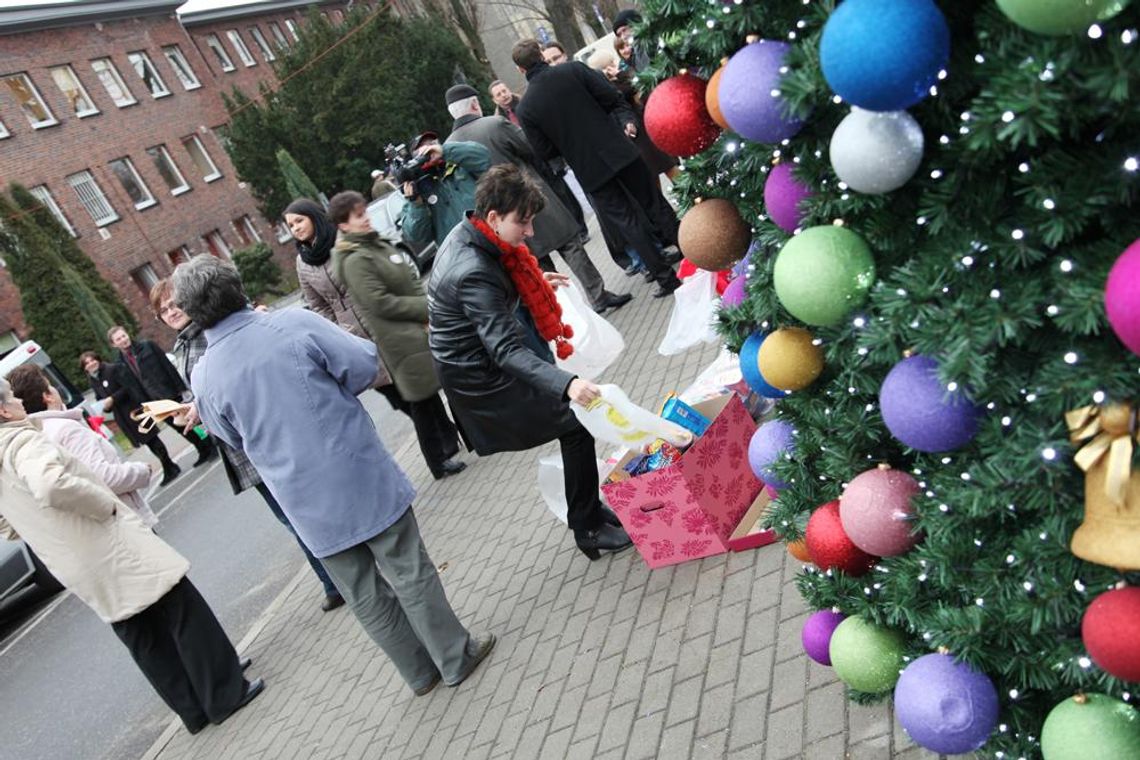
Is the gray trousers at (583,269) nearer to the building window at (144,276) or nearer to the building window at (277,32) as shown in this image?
the building window at (144,276)

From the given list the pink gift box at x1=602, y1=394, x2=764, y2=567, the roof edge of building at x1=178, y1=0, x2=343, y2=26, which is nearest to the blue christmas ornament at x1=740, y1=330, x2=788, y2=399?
the pink gift box at x1=602, y1=394, x2=764, y2=567

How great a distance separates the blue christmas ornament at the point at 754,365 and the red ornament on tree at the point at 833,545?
1.07ft

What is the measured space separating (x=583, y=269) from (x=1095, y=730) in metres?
6.65

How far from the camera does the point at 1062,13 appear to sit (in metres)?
1.27

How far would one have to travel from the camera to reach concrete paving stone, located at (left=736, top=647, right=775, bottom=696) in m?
3.23

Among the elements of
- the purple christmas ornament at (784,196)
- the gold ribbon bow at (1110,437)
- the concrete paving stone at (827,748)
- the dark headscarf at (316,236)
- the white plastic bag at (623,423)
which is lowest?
the concrete paving stone at (827,748)

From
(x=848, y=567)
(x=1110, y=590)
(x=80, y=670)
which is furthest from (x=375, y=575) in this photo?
(x=80, y=670)

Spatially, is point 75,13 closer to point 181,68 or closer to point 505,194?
point 181,68

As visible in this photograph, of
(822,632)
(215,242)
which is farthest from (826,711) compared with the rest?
(215,242)

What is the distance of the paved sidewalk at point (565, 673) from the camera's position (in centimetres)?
312

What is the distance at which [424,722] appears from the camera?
13.5ft

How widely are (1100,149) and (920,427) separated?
558 millimetres

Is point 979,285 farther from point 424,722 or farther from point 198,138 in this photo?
point 198,138

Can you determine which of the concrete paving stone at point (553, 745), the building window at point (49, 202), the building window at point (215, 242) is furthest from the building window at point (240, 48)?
the concrete paving stone at point (553, 745)
